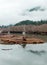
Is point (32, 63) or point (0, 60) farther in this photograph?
point (0, 60)

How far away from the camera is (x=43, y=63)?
33969mm

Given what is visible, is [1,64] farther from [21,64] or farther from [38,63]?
[38,63]

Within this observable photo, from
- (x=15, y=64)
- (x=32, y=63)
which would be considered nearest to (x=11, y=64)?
Answer: (x=15, y=64)

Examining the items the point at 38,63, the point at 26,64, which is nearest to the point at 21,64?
the point at 26,64

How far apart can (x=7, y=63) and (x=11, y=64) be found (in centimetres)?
108

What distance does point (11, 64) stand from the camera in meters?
33.4

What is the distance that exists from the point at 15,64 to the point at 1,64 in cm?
236

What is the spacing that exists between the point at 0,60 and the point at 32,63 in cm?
634

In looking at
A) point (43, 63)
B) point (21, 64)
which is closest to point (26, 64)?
point (21, 64)

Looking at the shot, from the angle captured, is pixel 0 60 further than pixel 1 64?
Yes

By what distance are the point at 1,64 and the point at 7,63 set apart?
1.21m

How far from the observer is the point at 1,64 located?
3344cm

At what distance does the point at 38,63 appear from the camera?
1334 inches

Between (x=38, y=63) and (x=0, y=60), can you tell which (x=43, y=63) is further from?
(x=0, y=60)
